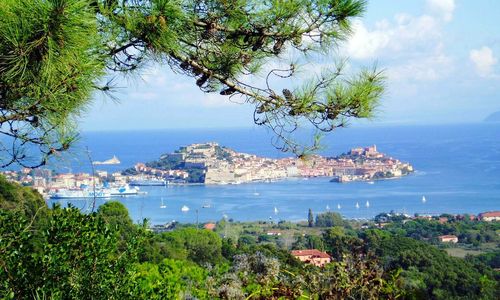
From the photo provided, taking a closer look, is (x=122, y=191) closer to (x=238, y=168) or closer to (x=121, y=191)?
(x=121, y=191)

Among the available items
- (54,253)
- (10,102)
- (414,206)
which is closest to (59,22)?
(10,102)

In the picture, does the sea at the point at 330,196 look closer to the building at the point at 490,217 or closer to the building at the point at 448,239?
the building at the point at 490,217

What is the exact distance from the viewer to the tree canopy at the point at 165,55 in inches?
56.0

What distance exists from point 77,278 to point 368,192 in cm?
3418

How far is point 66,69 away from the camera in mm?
1514

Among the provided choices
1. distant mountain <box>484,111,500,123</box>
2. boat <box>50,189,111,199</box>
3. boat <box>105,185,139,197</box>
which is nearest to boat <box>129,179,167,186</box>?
boat <box>105,185,139,197</box>

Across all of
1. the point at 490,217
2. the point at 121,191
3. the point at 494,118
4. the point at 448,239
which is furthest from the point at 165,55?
the point at 494,118

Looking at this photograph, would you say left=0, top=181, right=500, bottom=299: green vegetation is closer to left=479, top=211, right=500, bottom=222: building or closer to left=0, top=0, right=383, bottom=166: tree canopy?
left=0, top=0, right=383, bottom=166: tree canopy

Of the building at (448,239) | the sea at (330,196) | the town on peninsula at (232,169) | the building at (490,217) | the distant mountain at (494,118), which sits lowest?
the building at (448,239)

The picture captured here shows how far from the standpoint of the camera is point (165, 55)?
6.51ft

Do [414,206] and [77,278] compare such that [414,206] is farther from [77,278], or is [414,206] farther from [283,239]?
→ [77,278]

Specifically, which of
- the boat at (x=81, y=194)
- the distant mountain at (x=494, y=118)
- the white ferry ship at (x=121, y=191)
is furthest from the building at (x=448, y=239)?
the distant mountain at (x=494, y=118)

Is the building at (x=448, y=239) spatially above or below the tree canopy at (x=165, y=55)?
below

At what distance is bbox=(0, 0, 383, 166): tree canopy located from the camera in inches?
56.0
